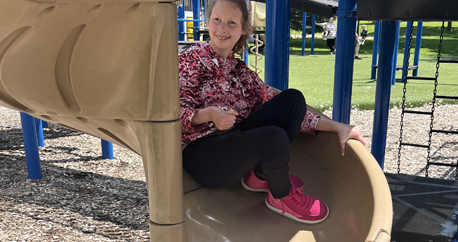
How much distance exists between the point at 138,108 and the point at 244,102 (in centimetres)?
65

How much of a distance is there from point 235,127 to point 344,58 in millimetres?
1465

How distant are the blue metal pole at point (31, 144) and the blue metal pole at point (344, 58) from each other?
240cm

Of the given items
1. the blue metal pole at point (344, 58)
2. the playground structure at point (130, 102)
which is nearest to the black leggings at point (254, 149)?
the playground structure at point (130, 102)

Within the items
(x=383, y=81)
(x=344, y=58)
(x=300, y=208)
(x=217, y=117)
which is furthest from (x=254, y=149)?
(x=383, y=81)

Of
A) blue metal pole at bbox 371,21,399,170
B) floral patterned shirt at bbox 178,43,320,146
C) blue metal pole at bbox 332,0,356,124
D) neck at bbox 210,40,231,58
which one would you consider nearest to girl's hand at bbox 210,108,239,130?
floral patterned shirt at bbox 178,43,320,146

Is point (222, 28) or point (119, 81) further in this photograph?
point (222, 28)

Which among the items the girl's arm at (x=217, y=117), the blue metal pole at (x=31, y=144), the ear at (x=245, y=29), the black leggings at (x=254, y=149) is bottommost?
the blue metal pole at (x=31, y=144)

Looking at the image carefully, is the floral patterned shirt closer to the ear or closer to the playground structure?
the ear

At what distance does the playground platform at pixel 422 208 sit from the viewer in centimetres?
225

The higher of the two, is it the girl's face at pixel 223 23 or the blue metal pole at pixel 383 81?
the girl's face at pixel 223 23

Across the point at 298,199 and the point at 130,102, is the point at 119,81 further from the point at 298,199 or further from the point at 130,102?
the point at 298,199

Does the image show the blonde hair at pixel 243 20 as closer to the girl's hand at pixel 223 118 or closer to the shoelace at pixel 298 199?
the girl's hand at pixel 223 118

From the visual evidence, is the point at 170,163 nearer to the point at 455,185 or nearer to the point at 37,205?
the point at 37,205

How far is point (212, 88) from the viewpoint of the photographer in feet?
5.06
